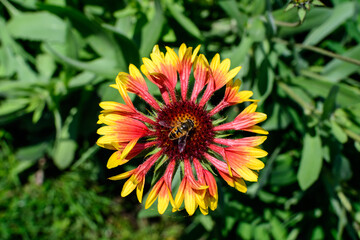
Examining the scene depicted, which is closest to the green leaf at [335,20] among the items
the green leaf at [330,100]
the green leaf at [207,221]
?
the green leaf at [330,100]

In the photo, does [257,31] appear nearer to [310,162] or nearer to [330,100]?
[330,100]

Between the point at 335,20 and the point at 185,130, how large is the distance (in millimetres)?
1441

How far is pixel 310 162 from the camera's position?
1930mm

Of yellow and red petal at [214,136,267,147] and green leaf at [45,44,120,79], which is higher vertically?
green leaf at [45,44,120,79]

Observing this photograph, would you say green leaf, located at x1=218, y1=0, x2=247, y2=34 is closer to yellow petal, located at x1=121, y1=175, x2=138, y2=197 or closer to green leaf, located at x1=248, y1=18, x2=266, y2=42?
green leaf, located at x1=248, y1=18, x2=266, y2=42

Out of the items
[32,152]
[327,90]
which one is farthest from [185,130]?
[32,152]

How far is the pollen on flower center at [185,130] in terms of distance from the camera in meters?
1.47

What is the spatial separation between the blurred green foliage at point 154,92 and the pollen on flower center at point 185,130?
0.37 meters

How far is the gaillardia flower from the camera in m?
1.30

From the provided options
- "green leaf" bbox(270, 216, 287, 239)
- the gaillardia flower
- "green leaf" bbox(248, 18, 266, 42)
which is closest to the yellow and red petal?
the gaillardia flower

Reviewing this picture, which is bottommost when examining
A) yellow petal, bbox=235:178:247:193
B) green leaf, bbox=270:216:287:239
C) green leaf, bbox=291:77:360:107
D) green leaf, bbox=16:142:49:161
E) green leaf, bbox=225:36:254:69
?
green leaf, bbox=270:216:287:239

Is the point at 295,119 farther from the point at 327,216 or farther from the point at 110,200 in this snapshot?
Answer: the point at 110,200

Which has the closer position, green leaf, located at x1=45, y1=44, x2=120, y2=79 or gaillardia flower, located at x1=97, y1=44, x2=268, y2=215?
gaillardia flower, located at x1=97, y1=44, x2=268, y2=215

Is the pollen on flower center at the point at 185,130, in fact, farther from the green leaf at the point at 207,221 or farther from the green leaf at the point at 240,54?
the green leaf at the point at 207,221
